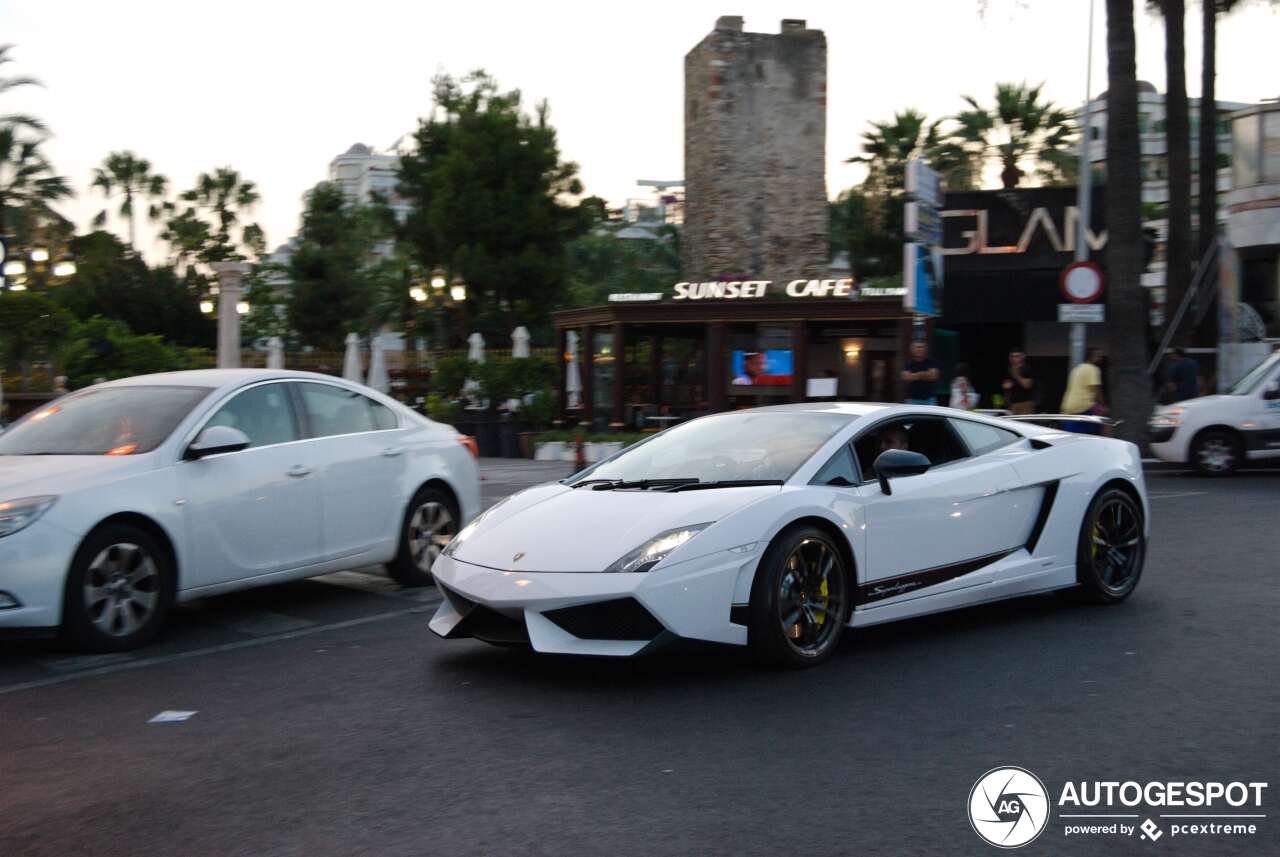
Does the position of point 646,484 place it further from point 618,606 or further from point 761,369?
point 761,369

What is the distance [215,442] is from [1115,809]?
505 cm

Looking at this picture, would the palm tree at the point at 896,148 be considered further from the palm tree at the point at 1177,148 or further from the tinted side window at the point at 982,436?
the tinted side window at the point at 982,436

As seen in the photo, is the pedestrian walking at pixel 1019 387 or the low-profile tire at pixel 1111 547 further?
the pedestrian walking at pixel 1019 387

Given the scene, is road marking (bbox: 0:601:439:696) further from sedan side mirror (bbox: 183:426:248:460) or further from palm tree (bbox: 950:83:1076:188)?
palm tree (bbox: 950:83:1076:188)

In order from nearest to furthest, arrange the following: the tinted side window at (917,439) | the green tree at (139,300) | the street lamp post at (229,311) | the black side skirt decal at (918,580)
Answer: the black side skirt decal at (918,580)
the tinted side window at (917,439)
the street lamp post at (229,311)
the green tree at (139,300)

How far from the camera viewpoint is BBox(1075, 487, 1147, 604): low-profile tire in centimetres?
759

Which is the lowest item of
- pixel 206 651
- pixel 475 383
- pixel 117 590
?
pixel 206 651

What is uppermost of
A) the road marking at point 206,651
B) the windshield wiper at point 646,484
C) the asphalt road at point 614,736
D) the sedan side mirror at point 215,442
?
the sedan side mirror at point 215,442

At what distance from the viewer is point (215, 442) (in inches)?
289

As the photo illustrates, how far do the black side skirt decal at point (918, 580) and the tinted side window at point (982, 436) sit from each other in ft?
1.92

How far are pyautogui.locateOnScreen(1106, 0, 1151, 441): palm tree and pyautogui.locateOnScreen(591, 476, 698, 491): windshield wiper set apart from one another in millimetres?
15357

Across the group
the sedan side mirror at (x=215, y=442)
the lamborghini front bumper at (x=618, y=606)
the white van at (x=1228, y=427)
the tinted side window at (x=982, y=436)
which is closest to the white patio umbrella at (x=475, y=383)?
the white van at (x=1228, y=427)

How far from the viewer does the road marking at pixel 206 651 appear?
6.27 metres

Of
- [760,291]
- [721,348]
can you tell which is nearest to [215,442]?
[721,348]
